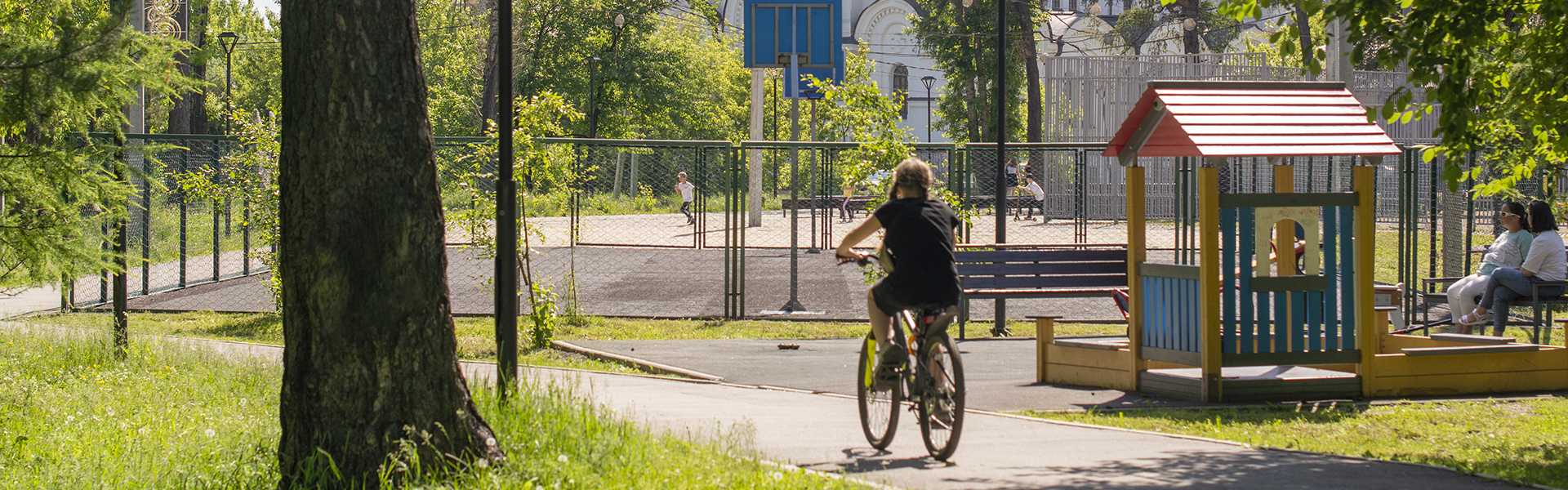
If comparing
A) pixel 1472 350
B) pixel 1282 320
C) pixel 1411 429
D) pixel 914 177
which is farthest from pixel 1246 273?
pixel 914 177

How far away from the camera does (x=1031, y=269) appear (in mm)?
11234

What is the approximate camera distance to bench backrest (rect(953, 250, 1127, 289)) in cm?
1120

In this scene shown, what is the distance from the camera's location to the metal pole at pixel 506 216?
6332 millimetres

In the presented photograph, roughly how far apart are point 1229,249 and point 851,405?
2.48 meters

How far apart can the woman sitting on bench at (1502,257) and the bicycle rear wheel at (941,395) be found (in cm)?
721

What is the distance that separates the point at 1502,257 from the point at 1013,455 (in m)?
7.22

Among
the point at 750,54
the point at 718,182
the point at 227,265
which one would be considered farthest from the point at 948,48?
the point at 227,265

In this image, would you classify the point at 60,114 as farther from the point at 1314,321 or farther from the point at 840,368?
the point at 1314,321

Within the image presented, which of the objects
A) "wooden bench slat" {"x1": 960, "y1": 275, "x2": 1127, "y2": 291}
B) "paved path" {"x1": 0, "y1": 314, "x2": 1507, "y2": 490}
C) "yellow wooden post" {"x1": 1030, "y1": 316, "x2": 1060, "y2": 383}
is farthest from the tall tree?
"paved path" {"x1": 0, "y1": 314, "x2": 1507, "y2": 490}

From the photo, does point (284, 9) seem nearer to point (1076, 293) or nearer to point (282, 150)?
point (282, 150)

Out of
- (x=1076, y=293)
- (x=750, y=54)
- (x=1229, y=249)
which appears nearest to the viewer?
(x=1229, y=249)

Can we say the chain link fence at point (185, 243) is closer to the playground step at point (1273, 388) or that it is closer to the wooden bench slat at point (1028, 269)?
the wooden bench slat at point (1028, 269)

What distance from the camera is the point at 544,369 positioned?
8.50m

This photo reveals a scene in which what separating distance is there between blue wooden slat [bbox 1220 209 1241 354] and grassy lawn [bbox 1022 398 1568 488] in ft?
1.46
